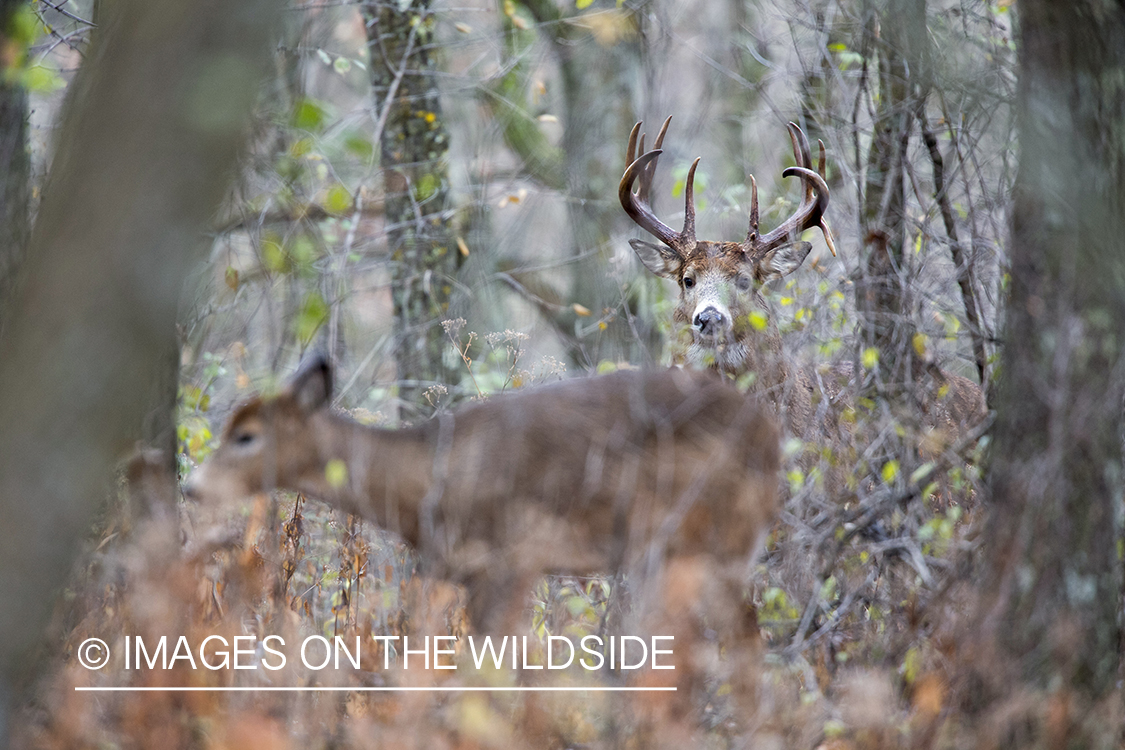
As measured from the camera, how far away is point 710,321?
7.48 meters

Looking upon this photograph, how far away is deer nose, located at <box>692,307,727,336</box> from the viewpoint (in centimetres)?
748

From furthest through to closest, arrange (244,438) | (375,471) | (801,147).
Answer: (801,147), (375,471), (244,438)

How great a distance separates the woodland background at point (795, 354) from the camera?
10.3ft

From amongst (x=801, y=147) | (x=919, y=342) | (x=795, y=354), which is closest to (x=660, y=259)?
(x=801, y=147)

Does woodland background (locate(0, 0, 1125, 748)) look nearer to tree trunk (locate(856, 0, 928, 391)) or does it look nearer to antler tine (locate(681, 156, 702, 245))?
tree trunk (locate(856, 0, 928, 391))

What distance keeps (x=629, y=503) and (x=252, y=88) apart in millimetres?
2714

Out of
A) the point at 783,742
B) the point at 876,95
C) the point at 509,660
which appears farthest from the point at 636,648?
the point at 876,95

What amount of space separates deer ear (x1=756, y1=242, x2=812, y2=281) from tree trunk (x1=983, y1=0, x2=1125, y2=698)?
3894mm

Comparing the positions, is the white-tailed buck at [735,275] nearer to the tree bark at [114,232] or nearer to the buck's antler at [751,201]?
the buck's antler at [751,201]

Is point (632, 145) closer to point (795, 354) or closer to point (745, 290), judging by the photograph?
point (745, 290)

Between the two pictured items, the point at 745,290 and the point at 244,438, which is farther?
the point at 745,290

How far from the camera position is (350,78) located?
14.8m

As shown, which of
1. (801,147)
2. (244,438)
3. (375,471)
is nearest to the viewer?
(244,438)

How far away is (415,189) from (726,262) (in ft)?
8.08
